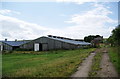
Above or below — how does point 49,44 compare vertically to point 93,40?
below

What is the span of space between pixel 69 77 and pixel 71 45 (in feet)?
120

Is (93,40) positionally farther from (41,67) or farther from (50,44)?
(41,67)

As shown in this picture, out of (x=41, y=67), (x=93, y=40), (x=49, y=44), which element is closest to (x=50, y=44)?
(x=49, y=44)

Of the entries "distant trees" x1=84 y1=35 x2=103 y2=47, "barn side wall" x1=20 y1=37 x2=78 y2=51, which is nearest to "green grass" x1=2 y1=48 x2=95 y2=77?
"barn side wall" x1=20 y1=37 x2=78 y2=51

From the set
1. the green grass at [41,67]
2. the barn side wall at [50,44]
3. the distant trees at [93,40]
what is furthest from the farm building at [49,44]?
the distant trees at [93,40]

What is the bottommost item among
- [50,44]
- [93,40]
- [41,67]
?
[41,67]

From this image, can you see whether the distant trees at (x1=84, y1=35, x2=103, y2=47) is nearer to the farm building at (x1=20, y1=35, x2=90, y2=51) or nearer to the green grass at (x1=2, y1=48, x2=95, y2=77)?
the farm building at (x1=20, y1=35, x2=90, y2=51)

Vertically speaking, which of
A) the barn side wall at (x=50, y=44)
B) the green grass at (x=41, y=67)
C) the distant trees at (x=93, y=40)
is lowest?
the green grass at (x=41, y=67)

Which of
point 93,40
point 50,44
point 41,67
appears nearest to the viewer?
point 41,67

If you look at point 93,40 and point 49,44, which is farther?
point 93,40

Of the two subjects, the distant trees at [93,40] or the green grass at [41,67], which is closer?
the green grass at [41,67]

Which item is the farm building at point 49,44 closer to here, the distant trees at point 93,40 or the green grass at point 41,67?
the green grass at point 41,67

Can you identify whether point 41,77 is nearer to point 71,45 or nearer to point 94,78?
point 94,78

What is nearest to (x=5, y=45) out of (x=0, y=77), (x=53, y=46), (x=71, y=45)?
(x=53, y=46)
